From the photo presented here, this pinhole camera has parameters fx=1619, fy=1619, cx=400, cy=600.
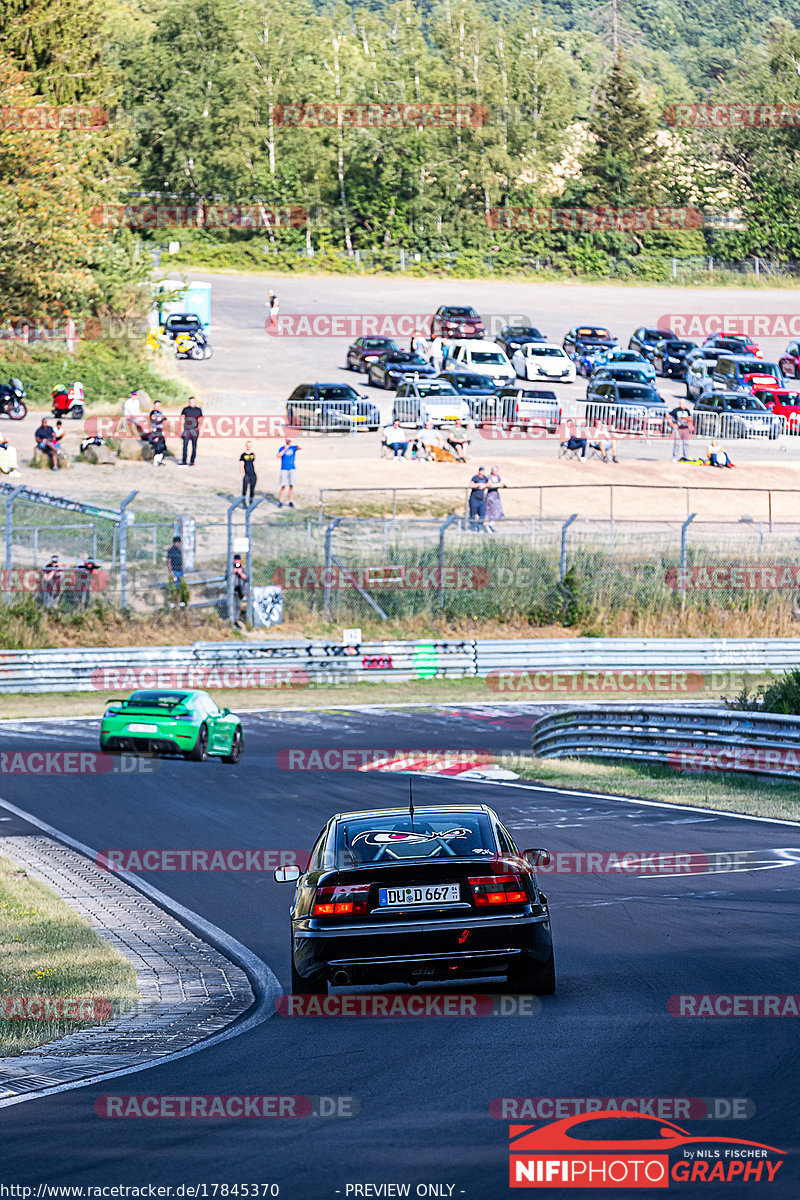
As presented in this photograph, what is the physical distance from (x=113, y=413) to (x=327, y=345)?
18.5 metres

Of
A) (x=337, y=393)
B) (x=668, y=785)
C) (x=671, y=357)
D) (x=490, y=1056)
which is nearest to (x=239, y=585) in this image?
(x=668, y=785)

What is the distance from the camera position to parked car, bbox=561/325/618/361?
66438 millimetres

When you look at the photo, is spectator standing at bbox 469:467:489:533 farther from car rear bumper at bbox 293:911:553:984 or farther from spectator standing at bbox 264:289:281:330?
spectator standing at bbox 264:289:281:330

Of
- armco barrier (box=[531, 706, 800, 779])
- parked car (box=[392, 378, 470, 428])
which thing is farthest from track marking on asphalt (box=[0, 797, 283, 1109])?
parked car (box=[392, 378, 470, 428])

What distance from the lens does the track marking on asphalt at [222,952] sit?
7.16m

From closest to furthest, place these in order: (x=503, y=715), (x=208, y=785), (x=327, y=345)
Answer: (x=208, y=785)
(x=503, y=715)
(x=327, y=345)

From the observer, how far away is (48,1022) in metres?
8.82

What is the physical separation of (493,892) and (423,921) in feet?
1.34

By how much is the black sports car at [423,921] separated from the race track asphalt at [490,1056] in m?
0.28

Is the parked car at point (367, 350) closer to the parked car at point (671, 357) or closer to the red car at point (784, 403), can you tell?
the parked car at point (671, 357)

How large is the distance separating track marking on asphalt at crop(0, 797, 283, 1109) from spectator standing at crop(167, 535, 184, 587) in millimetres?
18445

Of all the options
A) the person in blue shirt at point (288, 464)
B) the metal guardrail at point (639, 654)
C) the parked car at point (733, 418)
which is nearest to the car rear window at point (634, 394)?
the parked car at point (733, 418)


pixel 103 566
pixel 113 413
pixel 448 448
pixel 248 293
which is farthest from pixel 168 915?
pixel 248 293

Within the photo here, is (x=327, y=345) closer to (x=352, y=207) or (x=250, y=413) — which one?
(x=250, y=413)
